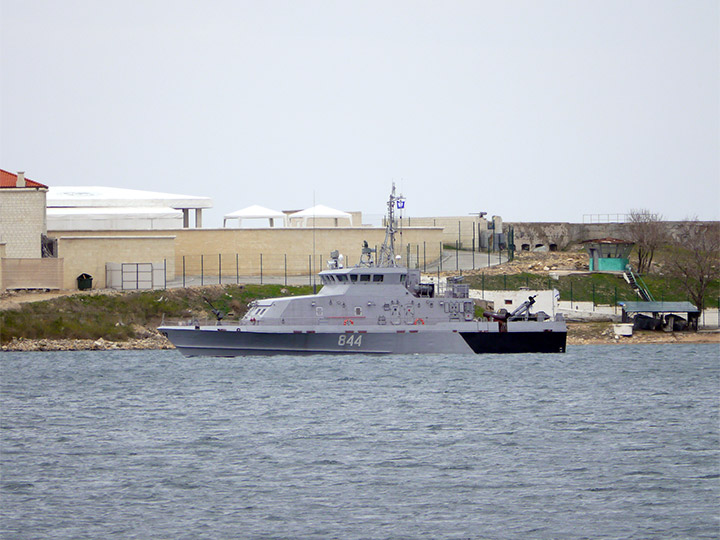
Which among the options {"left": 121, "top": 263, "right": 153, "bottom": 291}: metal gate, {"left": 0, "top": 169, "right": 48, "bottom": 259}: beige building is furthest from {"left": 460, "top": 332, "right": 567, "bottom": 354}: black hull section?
{"left": 0, "top": 169, "right": 48, "bottom": 259}: beige building

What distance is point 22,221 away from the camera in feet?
208

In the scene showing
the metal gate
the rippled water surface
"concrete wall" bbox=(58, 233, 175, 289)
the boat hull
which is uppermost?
"concrete wall" bbox=(58, 233, 175, 289)

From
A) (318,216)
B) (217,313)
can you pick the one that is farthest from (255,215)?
(217,313)

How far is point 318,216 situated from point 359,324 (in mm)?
32129

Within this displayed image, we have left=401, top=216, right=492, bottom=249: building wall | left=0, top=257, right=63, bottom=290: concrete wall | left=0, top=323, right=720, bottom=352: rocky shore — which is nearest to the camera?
left=0, top=323, right=720, bottom=352: rocky shore

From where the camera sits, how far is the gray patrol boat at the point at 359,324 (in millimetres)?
47750

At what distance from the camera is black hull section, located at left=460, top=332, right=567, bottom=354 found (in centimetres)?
4869

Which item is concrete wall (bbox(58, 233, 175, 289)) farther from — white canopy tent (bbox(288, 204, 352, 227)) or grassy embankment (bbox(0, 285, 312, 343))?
white canopy tent (bbox(288, 204, 352, 227))

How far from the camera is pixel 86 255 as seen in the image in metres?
63.0

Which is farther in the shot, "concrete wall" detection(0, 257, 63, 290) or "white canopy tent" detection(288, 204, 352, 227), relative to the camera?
"white canopy tent" detection(288, 204, 352, 227)

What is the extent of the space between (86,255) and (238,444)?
36.7 m

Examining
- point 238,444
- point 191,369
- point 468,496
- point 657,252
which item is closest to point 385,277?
point 191,369

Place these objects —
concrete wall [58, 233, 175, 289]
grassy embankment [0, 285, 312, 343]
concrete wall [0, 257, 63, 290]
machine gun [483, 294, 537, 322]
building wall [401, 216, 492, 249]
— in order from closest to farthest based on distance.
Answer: machine gun [483, 294, 537, 322], grassy embankment [0, 285, 312, 343], concrete wall [0, 257, 63, 290], concrete wall [58, 233, 175, 289], building wall [401, 216, 492, 249]

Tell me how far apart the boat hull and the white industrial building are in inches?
1002
